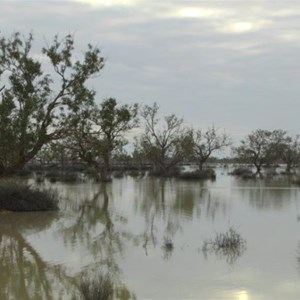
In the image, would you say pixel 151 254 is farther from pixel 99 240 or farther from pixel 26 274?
pixel 26 274

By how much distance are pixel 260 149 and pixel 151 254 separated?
62869 millimetres

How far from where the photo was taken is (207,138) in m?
66.4

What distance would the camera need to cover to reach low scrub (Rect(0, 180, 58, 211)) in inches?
801

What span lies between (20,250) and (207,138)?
5510 centimetres

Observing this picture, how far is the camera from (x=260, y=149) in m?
72.6

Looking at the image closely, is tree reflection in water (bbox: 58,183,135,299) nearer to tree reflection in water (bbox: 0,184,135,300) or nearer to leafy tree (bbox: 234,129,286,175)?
tree reflection in water (bbox: 0,184,135,300)

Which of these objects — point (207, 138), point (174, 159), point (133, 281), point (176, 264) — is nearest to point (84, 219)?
point (176, 264)

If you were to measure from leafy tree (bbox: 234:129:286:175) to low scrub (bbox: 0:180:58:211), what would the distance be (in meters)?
54.4

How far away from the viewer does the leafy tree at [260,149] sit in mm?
72438

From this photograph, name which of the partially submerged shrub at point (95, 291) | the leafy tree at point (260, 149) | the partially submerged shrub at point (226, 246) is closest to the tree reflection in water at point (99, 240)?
the partially submerged shrub at point (95, 291)

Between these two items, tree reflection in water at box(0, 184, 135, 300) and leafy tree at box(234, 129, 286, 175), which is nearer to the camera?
tree reflection in water at box(0, 184, 135, 300)

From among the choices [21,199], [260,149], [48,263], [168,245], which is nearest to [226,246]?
[168,245]

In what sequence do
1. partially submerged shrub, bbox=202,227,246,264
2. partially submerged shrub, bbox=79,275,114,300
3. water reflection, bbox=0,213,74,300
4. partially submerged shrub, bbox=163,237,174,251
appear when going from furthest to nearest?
partially submerged shrub, bbox=163,237,174,251 → partially submerged shrub, bbox=202,227,246,264 → water reflection, bbox=0,213,74,300 → partially submerged shrub, bbox=79,275,114,300

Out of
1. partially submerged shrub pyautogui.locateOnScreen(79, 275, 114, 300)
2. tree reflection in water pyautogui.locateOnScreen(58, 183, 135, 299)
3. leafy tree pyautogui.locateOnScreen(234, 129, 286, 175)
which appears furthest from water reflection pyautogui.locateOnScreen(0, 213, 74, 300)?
leafy tree pyautogui.locateOnScreen(234, 129, 286, 175)
